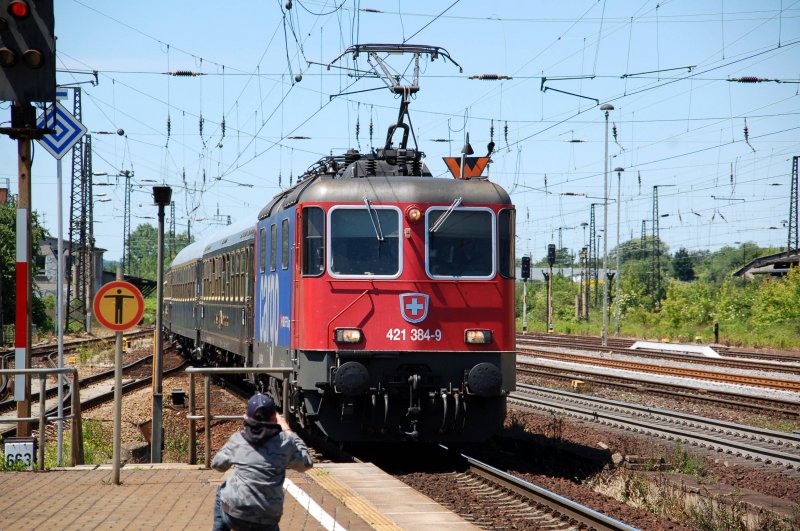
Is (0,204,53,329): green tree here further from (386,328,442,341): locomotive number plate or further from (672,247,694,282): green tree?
(672,247,694,282): green tree

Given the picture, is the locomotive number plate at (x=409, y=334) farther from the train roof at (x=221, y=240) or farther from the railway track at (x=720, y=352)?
the railway track at (x=720, y=352)

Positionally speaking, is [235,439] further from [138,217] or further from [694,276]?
[694,276]

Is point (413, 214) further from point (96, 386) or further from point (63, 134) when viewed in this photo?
point (96, 386)

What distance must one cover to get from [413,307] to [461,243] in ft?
3.28

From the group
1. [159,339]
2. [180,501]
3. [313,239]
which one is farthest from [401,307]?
[159,339]

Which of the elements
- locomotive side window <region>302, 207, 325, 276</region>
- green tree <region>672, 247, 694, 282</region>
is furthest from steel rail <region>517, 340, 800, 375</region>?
green tree <region>672, 247, 694, 282</region>

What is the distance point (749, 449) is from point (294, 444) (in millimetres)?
9360

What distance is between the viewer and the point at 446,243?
12.8 meters

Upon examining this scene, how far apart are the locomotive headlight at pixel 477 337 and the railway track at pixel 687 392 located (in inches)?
301

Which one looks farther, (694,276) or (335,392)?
(694,276)

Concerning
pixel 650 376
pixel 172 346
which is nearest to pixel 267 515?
pixel 650 376

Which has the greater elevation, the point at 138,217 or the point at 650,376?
the point at 138,217

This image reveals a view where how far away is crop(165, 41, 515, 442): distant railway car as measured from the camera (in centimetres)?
1234

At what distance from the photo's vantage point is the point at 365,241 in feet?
41.6
